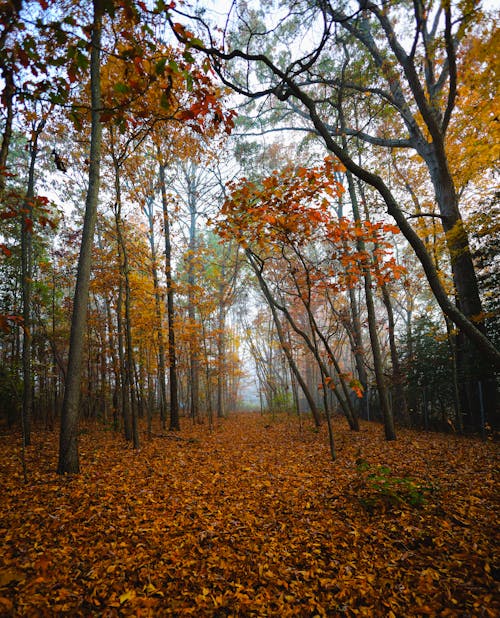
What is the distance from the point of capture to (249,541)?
2.73 meters

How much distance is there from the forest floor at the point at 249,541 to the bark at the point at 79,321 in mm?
381

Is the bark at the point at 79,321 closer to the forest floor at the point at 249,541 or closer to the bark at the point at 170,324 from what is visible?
the forest floor at the point at 249,541

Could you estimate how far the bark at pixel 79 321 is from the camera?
4180 millimetres

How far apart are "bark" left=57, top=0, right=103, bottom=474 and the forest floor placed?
0.38 metres

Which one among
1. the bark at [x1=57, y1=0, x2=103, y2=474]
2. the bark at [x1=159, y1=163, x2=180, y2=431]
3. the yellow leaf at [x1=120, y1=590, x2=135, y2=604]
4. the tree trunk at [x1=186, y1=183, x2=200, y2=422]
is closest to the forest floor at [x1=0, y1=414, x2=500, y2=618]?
the yellow leaf at [x1=120, y1=590, x2=135, y2=604]

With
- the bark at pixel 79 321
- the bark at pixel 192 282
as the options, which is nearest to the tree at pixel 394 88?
the bark at pixel 79 321

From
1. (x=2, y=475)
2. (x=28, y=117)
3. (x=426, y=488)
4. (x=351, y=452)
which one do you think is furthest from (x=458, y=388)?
(x=28, y=117)

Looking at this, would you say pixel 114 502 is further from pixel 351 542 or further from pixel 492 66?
pixel 492 66

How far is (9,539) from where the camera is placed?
2562mm

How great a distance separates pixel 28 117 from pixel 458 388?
36.9 ft

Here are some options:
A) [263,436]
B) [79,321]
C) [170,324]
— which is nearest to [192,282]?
[170,324]

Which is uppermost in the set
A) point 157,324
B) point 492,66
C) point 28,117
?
point 492,66

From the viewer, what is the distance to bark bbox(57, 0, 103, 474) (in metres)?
4.18

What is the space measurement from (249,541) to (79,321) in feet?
12.5
